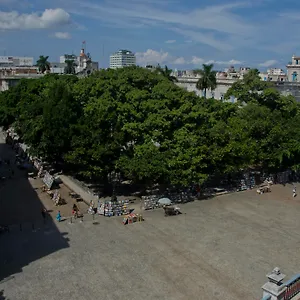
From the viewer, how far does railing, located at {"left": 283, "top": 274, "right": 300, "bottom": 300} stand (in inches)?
552

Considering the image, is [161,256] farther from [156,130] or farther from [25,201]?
[25,201]

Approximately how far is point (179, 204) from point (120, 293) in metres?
13.1

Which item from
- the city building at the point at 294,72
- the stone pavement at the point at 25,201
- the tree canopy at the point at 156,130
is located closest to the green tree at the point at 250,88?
the tree canopy at the point at 156,130

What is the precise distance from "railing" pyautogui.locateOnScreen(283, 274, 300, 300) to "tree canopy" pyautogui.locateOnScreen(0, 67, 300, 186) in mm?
14495

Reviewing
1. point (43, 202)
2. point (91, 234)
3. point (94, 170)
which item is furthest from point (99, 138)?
point (91, 234)

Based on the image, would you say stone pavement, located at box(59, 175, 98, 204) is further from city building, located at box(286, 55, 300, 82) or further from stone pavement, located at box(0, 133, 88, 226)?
city building, located at box(286, 55, 300, 82)

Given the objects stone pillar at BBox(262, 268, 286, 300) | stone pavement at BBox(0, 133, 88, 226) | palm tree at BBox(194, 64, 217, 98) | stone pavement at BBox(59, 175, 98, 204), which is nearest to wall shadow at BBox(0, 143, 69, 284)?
stone pavement at BBox(0, 133, 88, 226)

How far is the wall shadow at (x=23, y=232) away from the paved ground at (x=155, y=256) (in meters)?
0.06

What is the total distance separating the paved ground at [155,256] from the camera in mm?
17203

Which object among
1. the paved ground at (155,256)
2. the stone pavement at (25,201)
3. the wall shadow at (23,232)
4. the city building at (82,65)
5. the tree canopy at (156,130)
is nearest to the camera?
the paved ground at (155,256)

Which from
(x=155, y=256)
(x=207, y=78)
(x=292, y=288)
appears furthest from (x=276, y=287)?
(x=207, y=78)

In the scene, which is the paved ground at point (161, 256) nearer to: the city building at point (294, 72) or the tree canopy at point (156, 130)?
the tree canopy at point (156, 130)

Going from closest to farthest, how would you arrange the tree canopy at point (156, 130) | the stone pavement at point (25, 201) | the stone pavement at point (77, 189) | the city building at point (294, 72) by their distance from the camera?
1. the stone pavement at point (25, 201)
2. the tree canopy at point (156, 130)
3. the stone pavement at point (77, 189)
4. the city building at point (294, 72)

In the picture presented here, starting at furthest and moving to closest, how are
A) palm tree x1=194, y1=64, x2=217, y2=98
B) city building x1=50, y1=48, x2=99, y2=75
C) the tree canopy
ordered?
city building x1=50, y1=48, x2=99, y2=75 < palm tree x1=194, y1=64, x2=217, y2=98 < the tree canopy
